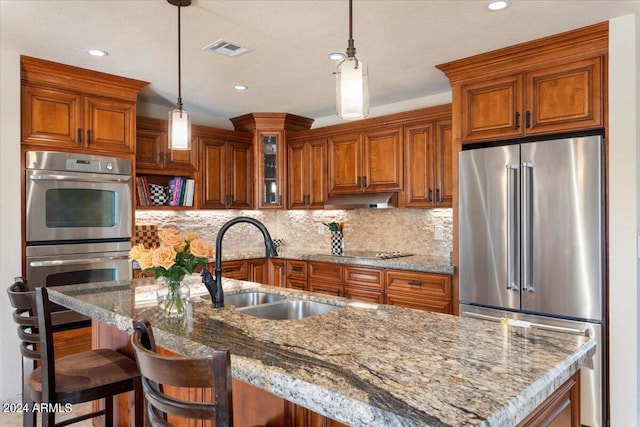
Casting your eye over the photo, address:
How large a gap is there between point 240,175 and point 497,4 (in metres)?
3.41

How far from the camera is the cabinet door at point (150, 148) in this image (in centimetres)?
421

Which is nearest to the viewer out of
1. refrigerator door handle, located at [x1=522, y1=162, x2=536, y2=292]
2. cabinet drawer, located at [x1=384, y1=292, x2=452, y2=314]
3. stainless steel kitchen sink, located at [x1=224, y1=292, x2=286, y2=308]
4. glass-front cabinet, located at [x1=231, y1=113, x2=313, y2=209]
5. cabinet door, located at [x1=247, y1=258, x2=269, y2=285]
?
stainless steel kitchen sink, located at [x1=224, y1=292, x2=286, y2=308]

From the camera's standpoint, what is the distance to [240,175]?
5086 mm

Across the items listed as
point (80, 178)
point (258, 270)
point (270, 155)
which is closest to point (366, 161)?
point (270, 155)

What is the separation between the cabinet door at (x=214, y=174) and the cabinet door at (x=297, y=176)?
2.45ft

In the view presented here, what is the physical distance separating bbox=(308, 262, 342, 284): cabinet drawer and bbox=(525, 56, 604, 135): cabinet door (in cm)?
212

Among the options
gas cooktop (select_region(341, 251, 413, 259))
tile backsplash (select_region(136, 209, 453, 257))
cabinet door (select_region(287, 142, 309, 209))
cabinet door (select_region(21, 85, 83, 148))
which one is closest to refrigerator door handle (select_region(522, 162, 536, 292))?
tile backsplash (select_region(136, 209, 453, 257))

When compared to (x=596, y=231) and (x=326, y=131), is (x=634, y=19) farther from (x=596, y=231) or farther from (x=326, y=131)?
(x=326, y=131)

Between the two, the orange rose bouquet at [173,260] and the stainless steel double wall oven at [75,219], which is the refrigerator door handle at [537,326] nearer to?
the orange rose bouquet at [173,260]

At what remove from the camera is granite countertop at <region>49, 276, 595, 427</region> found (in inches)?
37.4

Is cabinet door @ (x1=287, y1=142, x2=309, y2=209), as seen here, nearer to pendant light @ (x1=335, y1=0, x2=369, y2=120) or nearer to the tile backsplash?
the tile backsplash

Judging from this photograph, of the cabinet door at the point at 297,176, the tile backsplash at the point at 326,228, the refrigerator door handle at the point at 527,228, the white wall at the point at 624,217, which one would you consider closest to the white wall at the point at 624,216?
the white wall at the point at 624,217

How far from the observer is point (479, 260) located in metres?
3.14

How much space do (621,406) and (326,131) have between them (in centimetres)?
346
